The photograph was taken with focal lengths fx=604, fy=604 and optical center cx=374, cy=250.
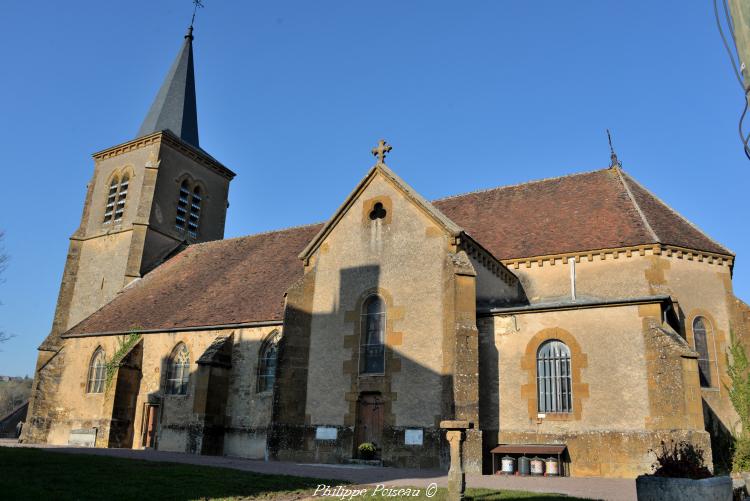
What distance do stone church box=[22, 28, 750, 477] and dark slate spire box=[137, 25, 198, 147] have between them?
11262 mm

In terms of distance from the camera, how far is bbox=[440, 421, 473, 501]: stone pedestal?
9.48m

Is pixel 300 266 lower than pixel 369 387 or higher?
higher

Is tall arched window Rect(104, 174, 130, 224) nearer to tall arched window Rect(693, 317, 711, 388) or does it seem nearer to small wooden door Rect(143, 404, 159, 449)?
small wooden door Rect(143, 404, 159, 449)

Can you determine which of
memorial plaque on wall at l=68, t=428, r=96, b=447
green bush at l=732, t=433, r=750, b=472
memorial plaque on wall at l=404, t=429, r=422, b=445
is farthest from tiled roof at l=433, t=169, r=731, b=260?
memorial plaque on wall at l=68, t=428, r=96, b=447

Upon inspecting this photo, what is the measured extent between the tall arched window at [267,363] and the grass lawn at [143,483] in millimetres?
7430

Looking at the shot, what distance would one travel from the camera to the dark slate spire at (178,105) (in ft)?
113

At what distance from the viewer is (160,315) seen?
1013 inches

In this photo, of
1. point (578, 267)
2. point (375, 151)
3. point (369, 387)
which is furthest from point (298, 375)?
point (578, 267)

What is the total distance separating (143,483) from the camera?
10641 millimetres

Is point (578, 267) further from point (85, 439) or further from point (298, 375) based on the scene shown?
point (85, 439)

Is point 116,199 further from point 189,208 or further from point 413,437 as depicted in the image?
point 413,437

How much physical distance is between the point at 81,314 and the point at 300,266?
13436 millimetres

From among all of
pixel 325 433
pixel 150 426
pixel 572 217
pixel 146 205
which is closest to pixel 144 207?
pixel 146 205

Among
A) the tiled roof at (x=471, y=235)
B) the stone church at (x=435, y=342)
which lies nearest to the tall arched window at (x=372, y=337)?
the stone church at (x=435, y=342)
